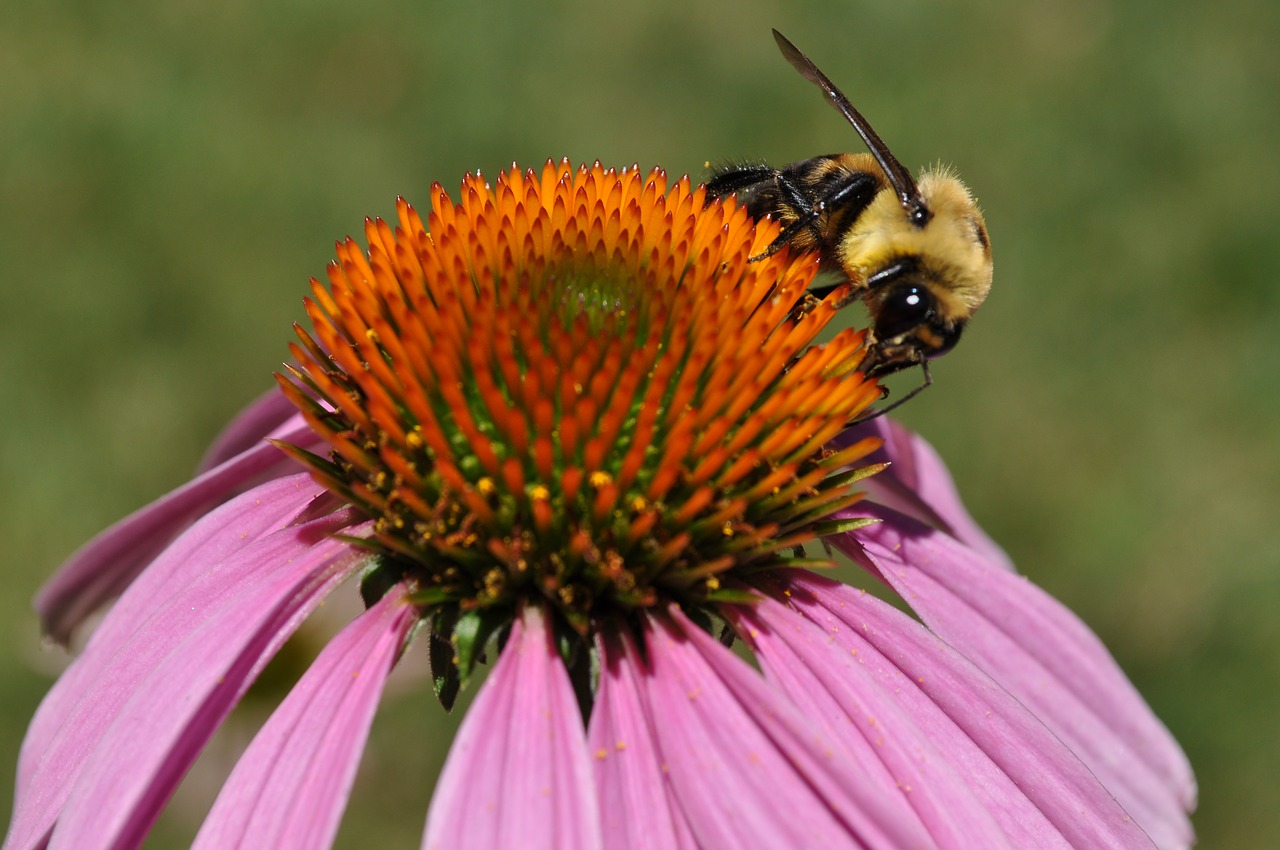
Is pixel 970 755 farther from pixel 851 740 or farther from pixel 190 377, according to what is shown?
pixel 190 377

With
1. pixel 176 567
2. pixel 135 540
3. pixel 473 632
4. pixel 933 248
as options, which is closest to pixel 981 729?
pixel 473 632

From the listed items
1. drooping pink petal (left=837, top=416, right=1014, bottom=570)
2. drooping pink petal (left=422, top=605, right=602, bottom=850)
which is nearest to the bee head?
drooping pink petal (left=837, top=416, right=1014, bottom=570)

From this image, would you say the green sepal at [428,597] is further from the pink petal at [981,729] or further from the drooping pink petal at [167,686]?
the pink petal at [981,729]

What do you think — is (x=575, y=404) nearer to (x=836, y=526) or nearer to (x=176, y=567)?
(x=836, y=526)

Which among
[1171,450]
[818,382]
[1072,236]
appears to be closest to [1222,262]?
[1072,236]

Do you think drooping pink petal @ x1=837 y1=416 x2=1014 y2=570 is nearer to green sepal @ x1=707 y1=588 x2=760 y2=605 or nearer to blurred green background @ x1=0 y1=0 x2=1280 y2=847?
green sepal @ x1=707 y1=588 x2=760 y2=605
